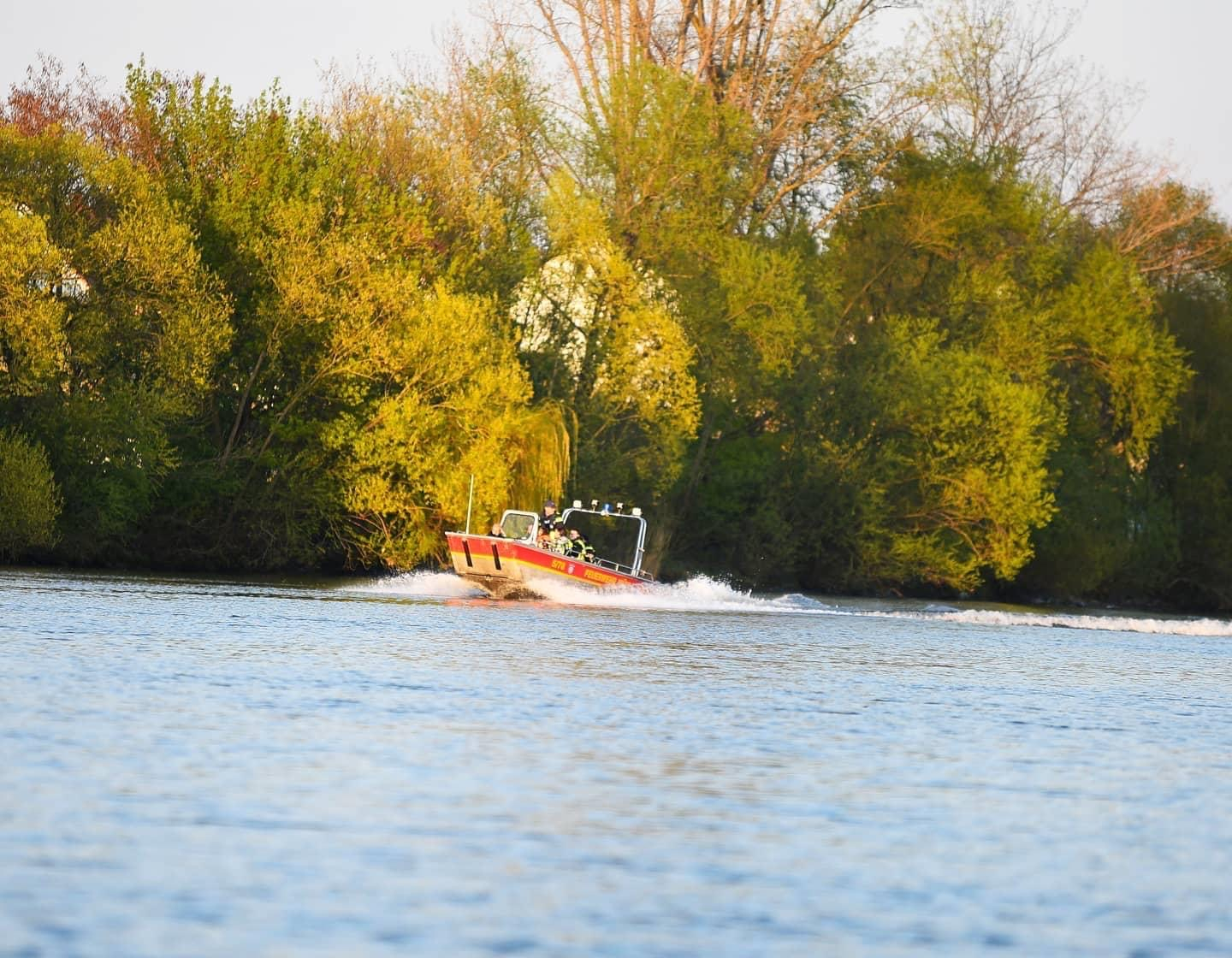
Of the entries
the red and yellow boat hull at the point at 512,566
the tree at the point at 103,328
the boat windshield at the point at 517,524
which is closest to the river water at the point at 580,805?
the red and yellow boat hull at the point at 512,566

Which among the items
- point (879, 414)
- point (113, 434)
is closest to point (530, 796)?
point (113, 434)

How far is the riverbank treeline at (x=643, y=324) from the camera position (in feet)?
162

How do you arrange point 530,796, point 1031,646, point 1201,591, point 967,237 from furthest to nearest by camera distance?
1. point 1201,591
2. point 967,237
3. point 1031,646
4. point 530,796

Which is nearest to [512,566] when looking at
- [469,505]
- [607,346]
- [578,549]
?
[578,549]

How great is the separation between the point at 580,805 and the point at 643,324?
146ft

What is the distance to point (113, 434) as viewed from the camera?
155 feet

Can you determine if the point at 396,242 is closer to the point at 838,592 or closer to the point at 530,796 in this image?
the point at 838,592

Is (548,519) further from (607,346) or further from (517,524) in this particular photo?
(607,346)

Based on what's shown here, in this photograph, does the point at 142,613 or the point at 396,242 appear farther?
the point at 396,242

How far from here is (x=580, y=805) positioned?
12852 millimetres

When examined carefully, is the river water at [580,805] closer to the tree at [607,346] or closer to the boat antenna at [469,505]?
the boat antenna at [469,505]

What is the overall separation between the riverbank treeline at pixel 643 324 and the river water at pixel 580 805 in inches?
910

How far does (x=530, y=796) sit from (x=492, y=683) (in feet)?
29.1

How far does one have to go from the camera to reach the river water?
30.2ft
